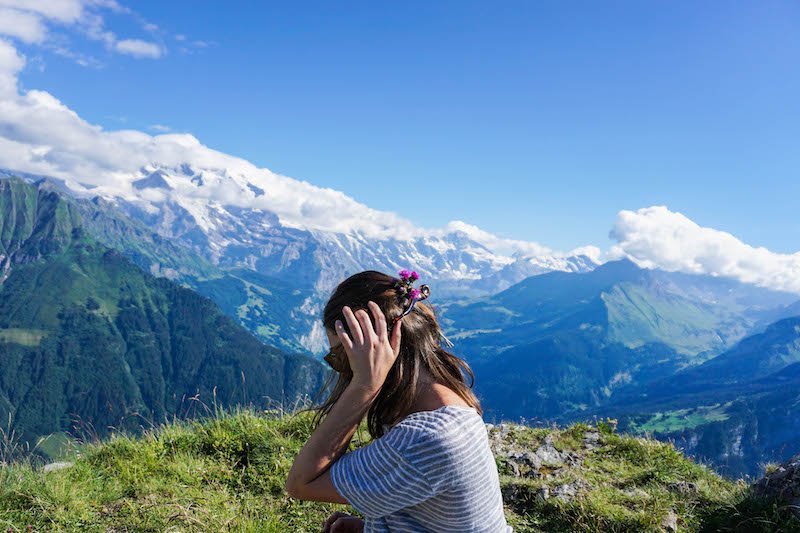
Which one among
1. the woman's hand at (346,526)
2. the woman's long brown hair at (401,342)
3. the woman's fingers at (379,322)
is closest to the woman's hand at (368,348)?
the woman's fingers at (379,322)

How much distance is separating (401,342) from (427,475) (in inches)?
36.1

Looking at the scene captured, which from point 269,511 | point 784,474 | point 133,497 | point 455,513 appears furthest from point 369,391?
point 784,474

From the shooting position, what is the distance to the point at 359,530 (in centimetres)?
421

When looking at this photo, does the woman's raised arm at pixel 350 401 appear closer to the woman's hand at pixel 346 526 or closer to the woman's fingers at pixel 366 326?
the woman's fingers at pixel 366 326

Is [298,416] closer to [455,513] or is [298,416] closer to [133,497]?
[133,497]

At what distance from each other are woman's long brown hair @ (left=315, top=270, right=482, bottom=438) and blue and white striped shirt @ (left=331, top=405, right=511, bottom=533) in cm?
34

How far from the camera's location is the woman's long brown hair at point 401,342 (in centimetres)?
349

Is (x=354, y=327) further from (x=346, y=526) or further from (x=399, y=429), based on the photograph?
(x=346, y=526)

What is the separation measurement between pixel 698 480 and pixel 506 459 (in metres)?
3.59

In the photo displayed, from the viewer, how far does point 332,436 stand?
132 inches

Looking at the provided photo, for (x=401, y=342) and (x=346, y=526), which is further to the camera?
(x=346, y=526)

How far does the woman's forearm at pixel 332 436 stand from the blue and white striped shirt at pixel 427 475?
0.34ft

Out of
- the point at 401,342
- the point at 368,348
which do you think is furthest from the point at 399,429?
the point at 401,342

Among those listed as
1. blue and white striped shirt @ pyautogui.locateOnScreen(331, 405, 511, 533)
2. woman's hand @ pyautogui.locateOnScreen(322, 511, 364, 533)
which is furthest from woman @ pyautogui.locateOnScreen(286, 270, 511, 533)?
woman's hand @ pyautogui.locateOnScreen(322, 511, 364, 533)
